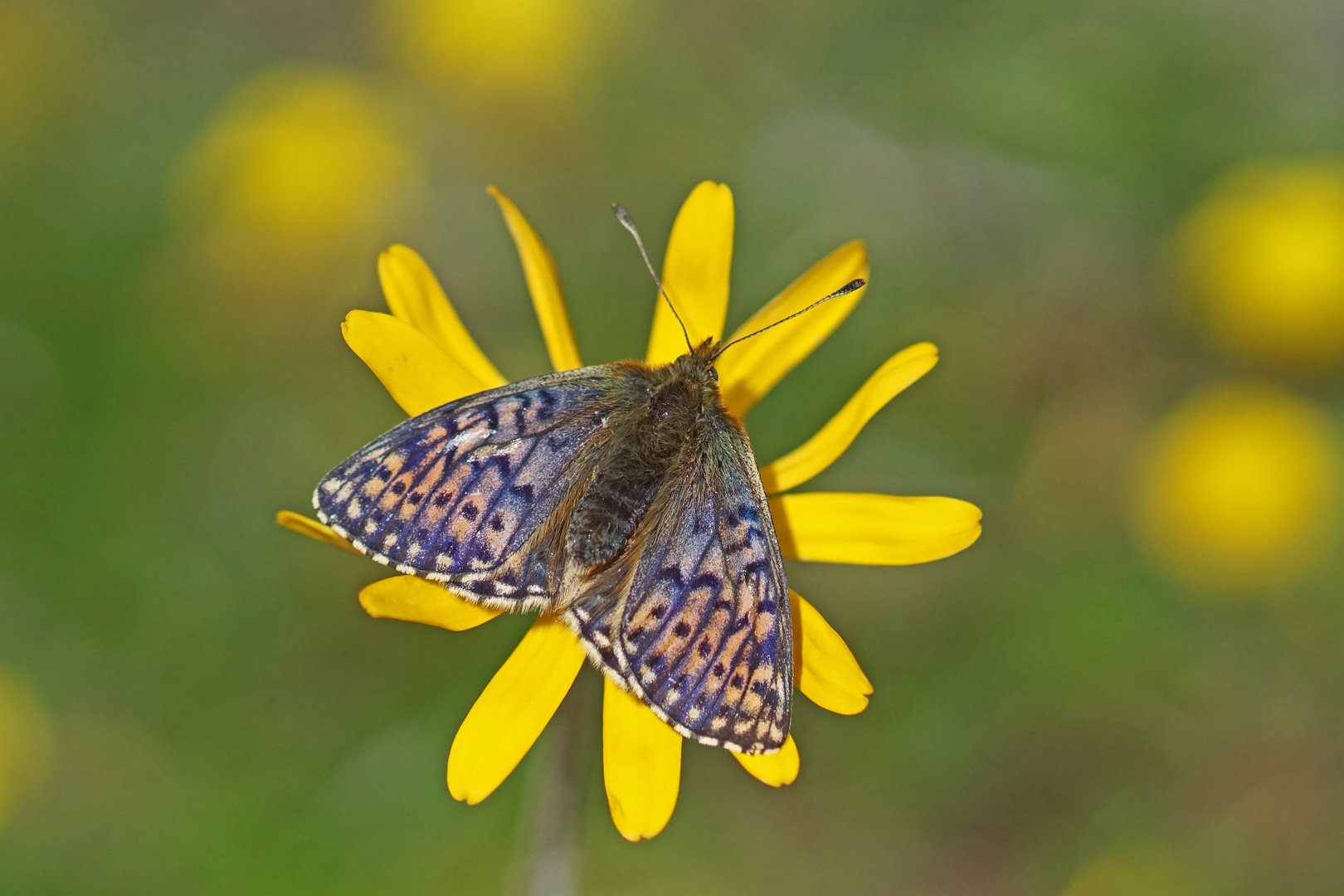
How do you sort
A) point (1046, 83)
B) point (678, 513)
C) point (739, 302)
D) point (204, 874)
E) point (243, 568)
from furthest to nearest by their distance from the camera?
point (1046, 83) < point (739, 302) < point (243, 568) < point (204, 874) < point (678, 513)

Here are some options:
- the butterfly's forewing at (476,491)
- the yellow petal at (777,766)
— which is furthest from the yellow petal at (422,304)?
the yellow petal at (777,766)

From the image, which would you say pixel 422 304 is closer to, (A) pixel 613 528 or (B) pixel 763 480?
(A) pixel 613 528

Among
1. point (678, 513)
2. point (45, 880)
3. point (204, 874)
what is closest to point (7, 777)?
point (45, 880)

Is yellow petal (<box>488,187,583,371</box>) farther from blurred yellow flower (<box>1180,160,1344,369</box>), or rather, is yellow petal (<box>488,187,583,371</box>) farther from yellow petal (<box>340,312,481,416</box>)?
blurred yellow flower (<box>1180,160,1344,369</box>)

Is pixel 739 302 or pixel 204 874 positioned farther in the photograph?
pixel 739 302

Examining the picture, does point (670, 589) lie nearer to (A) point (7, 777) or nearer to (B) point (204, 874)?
(B) point (204, 874)

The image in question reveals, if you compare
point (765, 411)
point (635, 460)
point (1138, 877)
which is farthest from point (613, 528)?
point (1138, 877)

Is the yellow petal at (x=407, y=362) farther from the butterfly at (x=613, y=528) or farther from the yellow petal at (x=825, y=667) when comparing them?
the yellow petal at (x=825, y=667)

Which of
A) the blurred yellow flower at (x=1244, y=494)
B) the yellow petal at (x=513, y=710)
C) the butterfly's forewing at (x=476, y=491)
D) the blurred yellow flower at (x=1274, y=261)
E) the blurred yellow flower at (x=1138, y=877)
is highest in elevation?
the butterfly's forewing at (x=476, y=491)
